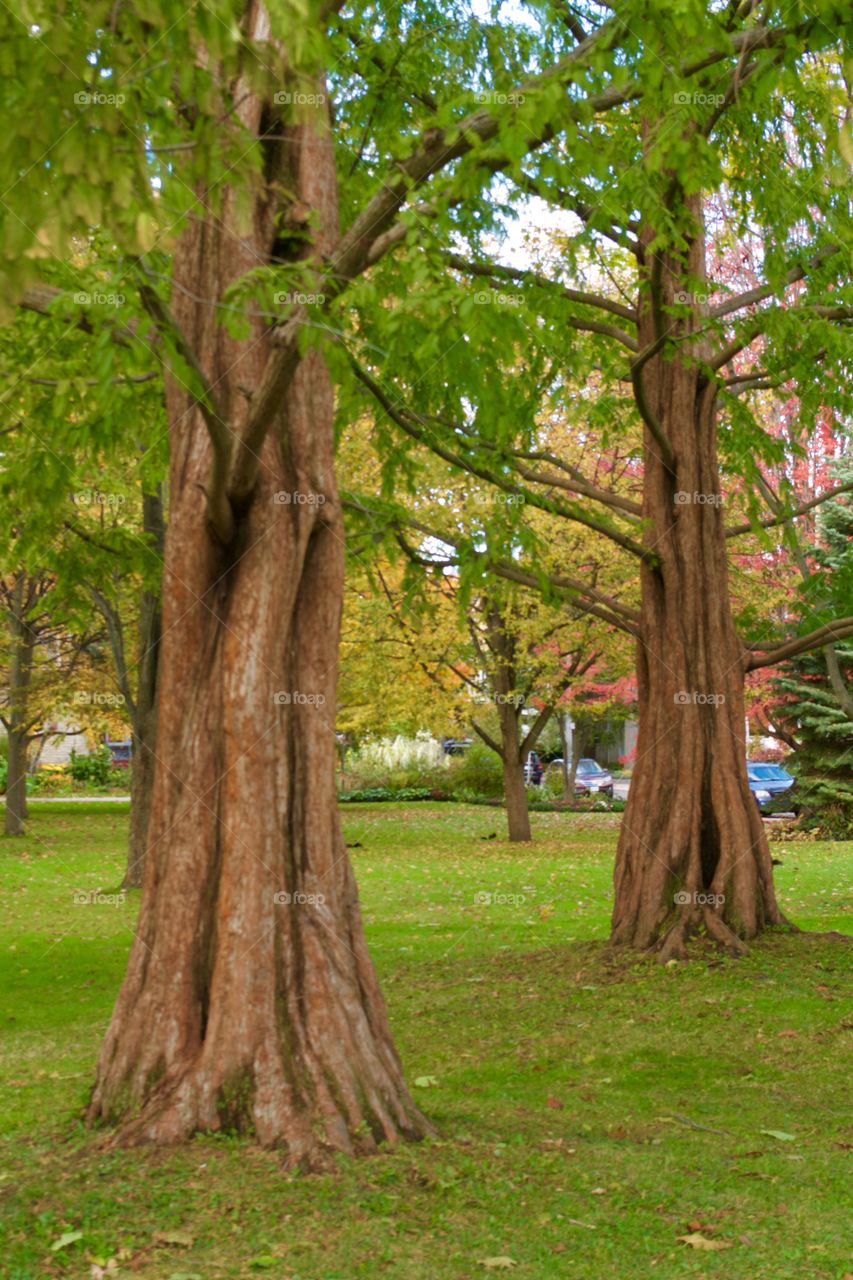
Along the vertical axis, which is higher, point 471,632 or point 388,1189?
point 471,632

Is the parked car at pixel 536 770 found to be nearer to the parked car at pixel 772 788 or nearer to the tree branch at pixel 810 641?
the parked car at pixel 772 788

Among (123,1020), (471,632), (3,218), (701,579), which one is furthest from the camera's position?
(471,632)

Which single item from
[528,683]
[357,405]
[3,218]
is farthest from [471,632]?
[3,218]

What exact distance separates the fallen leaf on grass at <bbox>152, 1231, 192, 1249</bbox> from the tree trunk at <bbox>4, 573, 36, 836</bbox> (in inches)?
802

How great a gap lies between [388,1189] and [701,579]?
23.3ft

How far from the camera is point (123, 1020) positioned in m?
6.00

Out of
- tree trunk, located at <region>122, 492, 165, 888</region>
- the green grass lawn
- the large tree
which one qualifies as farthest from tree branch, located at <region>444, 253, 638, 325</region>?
tree trunk, located at <region>122, 492, 165, 888</region>

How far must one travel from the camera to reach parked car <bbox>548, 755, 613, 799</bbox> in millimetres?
42975

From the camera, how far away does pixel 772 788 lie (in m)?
37.2

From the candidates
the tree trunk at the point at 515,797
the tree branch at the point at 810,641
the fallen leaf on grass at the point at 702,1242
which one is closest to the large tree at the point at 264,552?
the fallen leaf on grass at the point at 702,1242

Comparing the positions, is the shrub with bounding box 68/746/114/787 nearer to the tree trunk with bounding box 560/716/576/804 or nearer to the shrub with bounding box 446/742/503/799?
the shrub with bounding box 446/742/503/799

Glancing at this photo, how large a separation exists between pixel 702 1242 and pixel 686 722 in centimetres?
634

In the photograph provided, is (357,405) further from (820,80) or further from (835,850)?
(835,850)

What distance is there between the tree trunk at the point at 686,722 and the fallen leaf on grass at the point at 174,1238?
6399 millimetres
